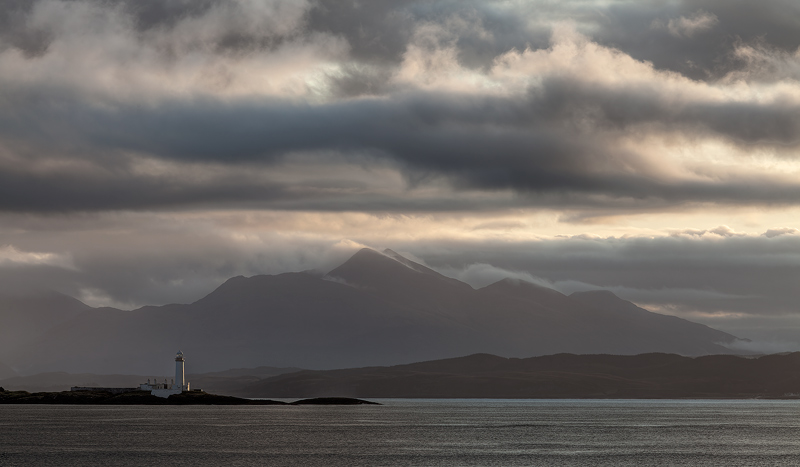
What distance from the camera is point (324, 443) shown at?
150m

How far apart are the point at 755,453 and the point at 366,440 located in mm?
63041

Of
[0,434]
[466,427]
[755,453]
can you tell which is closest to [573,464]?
[755,453]

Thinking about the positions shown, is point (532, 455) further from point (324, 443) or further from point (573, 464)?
point (324, 443)

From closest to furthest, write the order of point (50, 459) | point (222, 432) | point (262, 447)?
point (50, 459) < point (262, 447) < point (222, 432)

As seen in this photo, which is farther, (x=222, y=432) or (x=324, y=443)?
(x=222, y=432)

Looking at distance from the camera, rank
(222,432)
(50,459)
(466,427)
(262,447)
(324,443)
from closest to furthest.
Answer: (50,459) → (262,447) → (324,443) → (222,432) → (466,427)

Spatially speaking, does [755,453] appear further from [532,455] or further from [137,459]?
[137,459]

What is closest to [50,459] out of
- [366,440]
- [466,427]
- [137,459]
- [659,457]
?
[137,459]

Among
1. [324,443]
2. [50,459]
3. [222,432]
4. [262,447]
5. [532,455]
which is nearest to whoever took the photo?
[50,459]

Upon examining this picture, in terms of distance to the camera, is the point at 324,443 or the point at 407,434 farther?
the point at 407,434

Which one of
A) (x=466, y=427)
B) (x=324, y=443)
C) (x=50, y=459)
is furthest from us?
(x=466, y=427)

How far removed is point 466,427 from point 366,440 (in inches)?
1819

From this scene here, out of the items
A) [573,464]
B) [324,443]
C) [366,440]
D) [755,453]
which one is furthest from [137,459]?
[755,453]

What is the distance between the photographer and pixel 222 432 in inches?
6703
